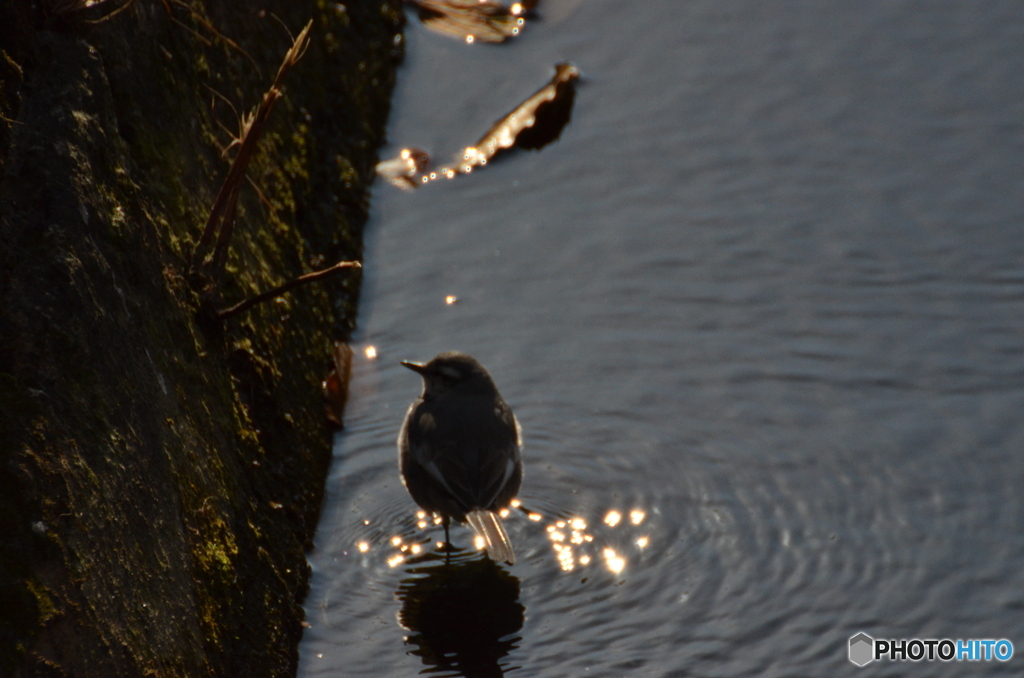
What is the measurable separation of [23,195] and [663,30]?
7.33 meters

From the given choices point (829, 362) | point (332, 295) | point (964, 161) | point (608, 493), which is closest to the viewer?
point (608, 493)

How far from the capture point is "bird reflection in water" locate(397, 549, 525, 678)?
4828mm

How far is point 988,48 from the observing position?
30.7 ft

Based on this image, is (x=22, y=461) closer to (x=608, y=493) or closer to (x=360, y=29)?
(x=608, y=493)

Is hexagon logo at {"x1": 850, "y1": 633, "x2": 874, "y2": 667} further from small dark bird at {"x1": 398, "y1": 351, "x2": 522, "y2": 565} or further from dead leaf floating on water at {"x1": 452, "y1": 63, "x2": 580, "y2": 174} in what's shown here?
dead leaf floating on water at {"x1": 452, "y1": 63, "x2": 580, "y2": 174}

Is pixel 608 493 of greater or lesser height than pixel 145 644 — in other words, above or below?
below

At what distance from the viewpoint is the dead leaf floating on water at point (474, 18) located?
33.7ft

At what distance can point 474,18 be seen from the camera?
10.5 meters

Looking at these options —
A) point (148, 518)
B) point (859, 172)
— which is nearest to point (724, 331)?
point (859, 172)

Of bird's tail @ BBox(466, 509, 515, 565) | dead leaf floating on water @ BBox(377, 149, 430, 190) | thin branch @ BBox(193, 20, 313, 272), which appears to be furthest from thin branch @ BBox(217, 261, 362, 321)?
dead leaf floating on water @ BBox(377, 149, 430, 190)

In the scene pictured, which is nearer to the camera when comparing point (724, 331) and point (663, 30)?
point (724, 331)

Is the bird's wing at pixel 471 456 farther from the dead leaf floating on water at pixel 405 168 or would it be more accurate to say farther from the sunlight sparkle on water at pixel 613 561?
the dead leaf floating on water at pixel 405 168

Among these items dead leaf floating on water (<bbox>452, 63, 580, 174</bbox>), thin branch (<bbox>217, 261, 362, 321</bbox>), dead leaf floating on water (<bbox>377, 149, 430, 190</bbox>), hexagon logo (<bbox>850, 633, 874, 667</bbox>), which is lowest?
hexagon logo (<bbox>850, 633, 874, 667</bbox>)

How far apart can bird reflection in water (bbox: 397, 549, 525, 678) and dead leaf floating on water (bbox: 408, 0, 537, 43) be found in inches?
240
